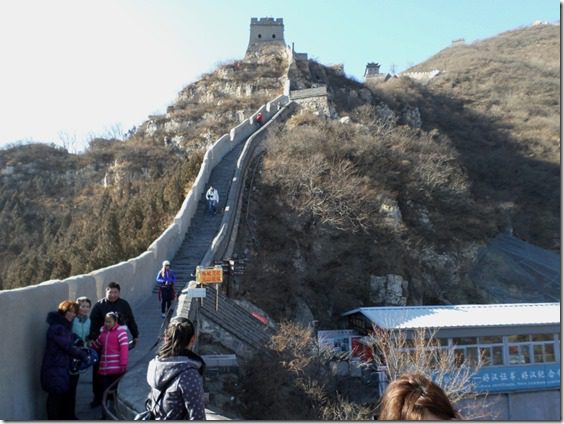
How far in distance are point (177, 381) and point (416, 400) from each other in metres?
1.93

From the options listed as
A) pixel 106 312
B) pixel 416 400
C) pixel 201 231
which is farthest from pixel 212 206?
pixel 416 400

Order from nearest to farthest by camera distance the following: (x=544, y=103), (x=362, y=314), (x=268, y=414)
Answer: (x=268, y=414) → (x=362, y=314) → (x=544, y=103)

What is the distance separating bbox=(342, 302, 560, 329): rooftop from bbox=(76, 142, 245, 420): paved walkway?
664 cm

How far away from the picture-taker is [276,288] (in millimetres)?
21266

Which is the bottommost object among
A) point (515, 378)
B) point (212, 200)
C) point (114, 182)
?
point (515, 378)

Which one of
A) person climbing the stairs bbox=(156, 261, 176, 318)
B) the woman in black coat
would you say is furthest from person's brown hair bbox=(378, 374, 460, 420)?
person climbing the stairs bbox=(156, 261, 176, 318)

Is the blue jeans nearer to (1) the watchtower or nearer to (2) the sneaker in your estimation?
(2) the sneaker

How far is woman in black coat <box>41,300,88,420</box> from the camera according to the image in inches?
220

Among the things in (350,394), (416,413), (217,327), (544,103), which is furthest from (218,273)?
(544,103)

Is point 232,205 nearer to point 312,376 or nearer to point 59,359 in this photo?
point 312,376

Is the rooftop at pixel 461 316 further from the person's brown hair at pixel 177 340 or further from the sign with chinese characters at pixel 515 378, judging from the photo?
the person's brown hair at pixel 177 340

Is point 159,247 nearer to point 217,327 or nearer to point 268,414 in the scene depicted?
point 217,327

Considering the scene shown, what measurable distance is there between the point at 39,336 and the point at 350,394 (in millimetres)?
9600

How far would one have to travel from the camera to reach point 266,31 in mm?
66312
